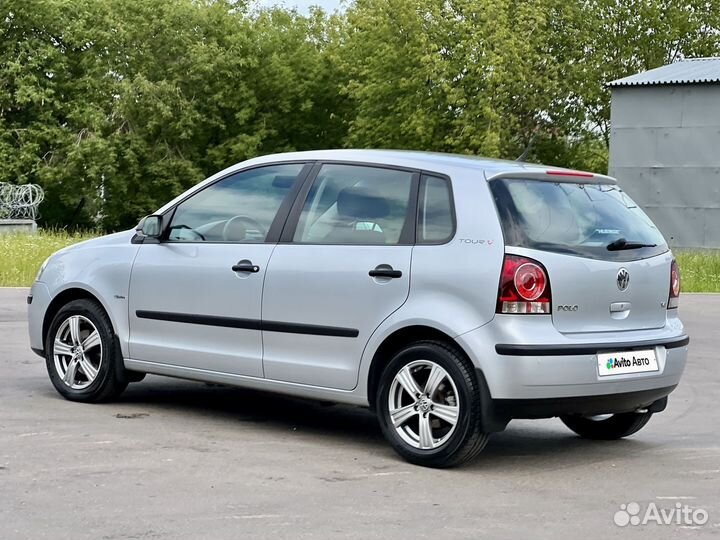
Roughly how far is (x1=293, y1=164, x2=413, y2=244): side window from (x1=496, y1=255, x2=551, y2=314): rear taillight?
2.46 feet

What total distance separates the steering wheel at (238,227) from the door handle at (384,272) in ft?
3.24

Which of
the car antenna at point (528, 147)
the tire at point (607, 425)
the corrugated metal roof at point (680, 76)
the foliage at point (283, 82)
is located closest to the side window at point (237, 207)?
the tire at point (607, 425)

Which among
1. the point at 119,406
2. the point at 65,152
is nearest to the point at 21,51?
the point at 65,152

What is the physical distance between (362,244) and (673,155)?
3297 centimetres

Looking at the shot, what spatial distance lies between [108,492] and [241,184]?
8.50 feet

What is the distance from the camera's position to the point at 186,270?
8.23 meters

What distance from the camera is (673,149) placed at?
128ft


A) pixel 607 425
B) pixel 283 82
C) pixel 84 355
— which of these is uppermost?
pixel 283 82

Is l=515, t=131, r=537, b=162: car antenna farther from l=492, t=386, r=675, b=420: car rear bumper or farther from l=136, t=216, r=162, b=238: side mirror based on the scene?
l=492, t=386, r=675, b=420: car rear bumper

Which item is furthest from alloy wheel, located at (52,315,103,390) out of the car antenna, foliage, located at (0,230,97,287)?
the car antenna

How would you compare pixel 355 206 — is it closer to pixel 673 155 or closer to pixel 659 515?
pixel 659 515

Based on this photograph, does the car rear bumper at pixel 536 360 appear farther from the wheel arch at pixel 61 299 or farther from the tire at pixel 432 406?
the wheel arch at pixel 61 299

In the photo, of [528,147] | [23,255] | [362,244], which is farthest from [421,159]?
[528,147]

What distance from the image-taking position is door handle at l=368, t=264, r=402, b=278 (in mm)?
7168
